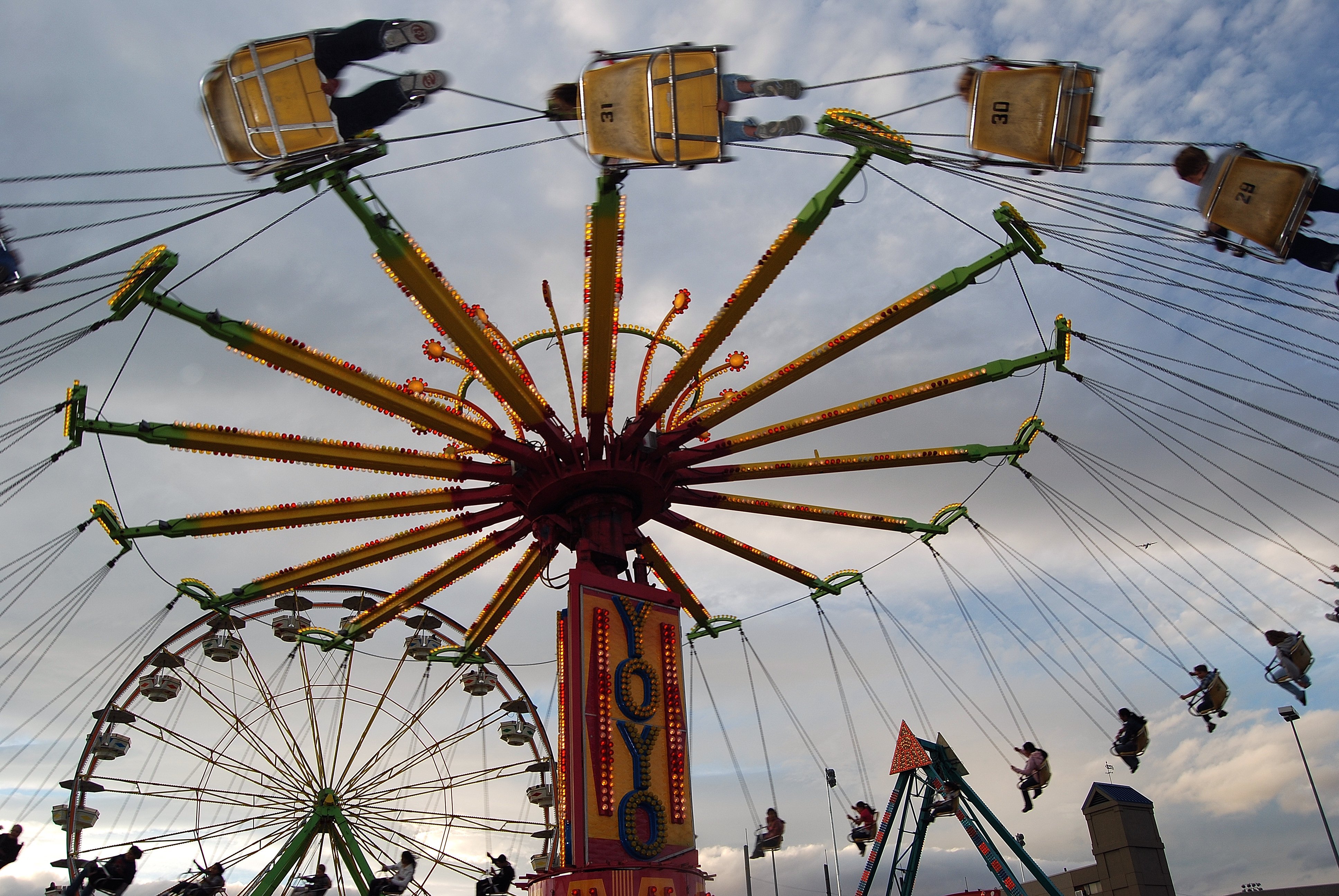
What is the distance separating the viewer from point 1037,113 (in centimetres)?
1372

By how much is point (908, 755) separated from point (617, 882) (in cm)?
926

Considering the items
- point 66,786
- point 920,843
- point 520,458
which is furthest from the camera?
point 920,843

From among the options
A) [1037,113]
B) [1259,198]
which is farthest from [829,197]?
[1259,198]

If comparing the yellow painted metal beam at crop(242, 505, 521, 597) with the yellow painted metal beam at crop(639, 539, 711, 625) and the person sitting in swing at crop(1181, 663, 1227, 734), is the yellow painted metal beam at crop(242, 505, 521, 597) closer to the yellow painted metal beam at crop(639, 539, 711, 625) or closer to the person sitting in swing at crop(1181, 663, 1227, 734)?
the yellow painted metal beam at crop(639, 539, 711, 625)

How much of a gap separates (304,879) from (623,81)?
17712 millimetres

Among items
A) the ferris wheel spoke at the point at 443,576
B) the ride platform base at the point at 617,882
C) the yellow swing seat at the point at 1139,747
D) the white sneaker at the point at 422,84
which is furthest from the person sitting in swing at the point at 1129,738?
the white sneaker at the point at 422,84

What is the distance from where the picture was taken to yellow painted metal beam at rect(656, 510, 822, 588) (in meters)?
19.5

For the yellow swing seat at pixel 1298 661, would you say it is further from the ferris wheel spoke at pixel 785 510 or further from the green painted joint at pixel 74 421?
the green painted joint at pixel 74 421

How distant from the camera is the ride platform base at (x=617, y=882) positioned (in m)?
14.3

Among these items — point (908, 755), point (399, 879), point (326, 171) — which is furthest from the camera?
point (908, 755)

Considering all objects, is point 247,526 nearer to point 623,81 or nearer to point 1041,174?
point 623,81

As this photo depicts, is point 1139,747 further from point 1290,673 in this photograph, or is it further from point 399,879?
point 399,879

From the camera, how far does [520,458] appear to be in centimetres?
1734

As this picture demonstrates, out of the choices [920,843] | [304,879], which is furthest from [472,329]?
[920,843]
